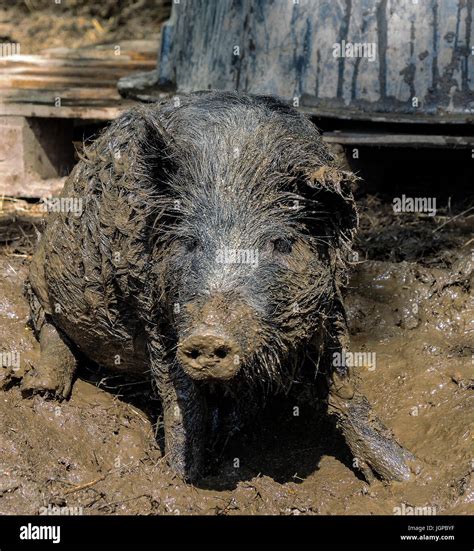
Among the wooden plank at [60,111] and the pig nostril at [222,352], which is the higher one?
the wooden plank at [60,111]

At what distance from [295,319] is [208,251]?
47cm

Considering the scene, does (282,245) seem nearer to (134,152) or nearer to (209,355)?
(209,355)

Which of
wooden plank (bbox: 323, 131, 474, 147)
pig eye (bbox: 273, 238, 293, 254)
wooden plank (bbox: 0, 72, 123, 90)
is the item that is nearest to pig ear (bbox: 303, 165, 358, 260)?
pig eye (bbox: 273, 238, 293, 254)

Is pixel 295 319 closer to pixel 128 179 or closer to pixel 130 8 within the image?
pixel 128 179

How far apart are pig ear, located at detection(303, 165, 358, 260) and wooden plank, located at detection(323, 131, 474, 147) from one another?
1953mm

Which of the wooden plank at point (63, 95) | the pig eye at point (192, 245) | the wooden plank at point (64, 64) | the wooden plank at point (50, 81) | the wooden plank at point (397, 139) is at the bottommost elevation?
the pig eye at point (192, 245)

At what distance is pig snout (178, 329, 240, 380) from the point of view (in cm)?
357

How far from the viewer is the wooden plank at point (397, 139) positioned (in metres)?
6.02

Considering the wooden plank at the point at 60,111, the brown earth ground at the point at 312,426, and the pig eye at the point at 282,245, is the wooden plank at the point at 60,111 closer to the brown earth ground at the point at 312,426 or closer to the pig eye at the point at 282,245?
the brown earth ground at the point at 312,426

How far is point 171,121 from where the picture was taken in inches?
176

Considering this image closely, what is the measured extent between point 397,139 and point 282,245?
7.50 ft

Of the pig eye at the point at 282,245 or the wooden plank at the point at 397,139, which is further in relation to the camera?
the wooden plank at the point at 397,139

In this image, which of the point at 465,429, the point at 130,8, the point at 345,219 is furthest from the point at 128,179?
the point at 130,8

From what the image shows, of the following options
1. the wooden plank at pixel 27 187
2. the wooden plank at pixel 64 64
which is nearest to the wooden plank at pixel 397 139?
the wooden plank at pixel 27 187
